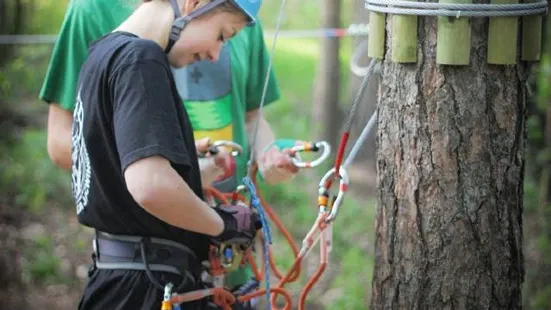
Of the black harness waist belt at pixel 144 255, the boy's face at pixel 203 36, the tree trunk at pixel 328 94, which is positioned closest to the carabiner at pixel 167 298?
the black harness waist belt at pixel 144 255

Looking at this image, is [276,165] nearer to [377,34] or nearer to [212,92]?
[212,92]

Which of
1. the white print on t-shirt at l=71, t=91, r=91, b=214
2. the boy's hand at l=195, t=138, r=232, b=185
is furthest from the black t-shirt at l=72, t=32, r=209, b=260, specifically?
the boy's hand at l=195, t=138, r=232, b=185

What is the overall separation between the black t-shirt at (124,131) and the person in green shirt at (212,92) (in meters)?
0.39

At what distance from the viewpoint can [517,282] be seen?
2529 mm

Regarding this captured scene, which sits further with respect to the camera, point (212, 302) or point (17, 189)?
point (17, 189)

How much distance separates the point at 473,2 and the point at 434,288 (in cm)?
70

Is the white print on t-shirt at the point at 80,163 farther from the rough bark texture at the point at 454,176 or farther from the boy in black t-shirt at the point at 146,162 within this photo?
the rough bark texture at the point at 454,176

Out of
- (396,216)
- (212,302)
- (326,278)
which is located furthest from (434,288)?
(326,278)

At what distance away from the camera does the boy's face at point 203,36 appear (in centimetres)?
259

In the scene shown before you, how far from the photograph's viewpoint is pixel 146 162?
2.31 meters

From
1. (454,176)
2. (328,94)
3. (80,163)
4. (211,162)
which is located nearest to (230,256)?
(211,162)

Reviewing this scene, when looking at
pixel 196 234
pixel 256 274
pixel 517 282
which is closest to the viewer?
pixel 517 282

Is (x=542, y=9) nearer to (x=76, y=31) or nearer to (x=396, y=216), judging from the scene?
(x=396, y=216)

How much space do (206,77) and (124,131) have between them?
3.04 ft
